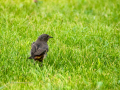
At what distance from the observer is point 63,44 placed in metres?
5.63

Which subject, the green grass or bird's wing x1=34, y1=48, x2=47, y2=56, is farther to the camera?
bird's wing x1=34, y1=48, x2=47, y2=56

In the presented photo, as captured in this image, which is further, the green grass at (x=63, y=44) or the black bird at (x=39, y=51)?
the black bird at (x=39, y=51)

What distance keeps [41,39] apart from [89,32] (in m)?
1.85

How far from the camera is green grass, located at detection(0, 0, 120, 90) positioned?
4.01 meters

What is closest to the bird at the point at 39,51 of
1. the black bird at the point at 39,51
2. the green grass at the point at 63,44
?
the black bird at the point at 39,51

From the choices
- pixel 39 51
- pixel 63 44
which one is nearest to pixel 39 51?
pixel 39 51

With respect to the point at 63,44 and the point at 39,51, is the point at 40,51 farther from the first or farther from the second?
the point at 63,44

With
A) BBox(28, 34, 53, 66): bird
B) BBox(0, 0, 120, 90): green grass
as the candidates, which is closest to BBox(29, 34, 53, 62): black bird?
BBox(28, 34, 53, 66): bird

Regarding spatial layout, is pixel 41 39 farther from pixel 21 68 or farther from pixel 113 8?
pixel 113 8

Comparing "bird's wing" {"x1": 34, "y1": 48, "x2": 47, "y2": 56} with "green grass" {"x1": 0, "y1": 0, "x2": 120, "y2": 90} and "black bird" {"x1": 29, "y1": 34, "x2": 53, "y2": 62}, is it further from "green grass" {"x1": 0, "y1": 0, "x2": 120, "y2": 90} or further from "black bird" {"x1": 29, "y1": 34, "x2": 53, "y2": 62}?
"green grass" {"x1": 0, "y1": 0, "x2": 120, "y2": 90}

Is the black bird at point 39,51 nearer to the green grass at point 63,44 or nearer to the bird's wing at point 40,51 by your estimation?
the bird's wing at point 40,51

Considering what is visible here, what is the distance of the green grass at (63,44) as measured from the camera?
401 centimetres

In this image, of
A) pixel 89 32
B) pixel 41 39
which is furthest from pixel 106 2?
pixel 41 39

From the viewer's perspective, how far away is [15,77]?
4.16 meters
